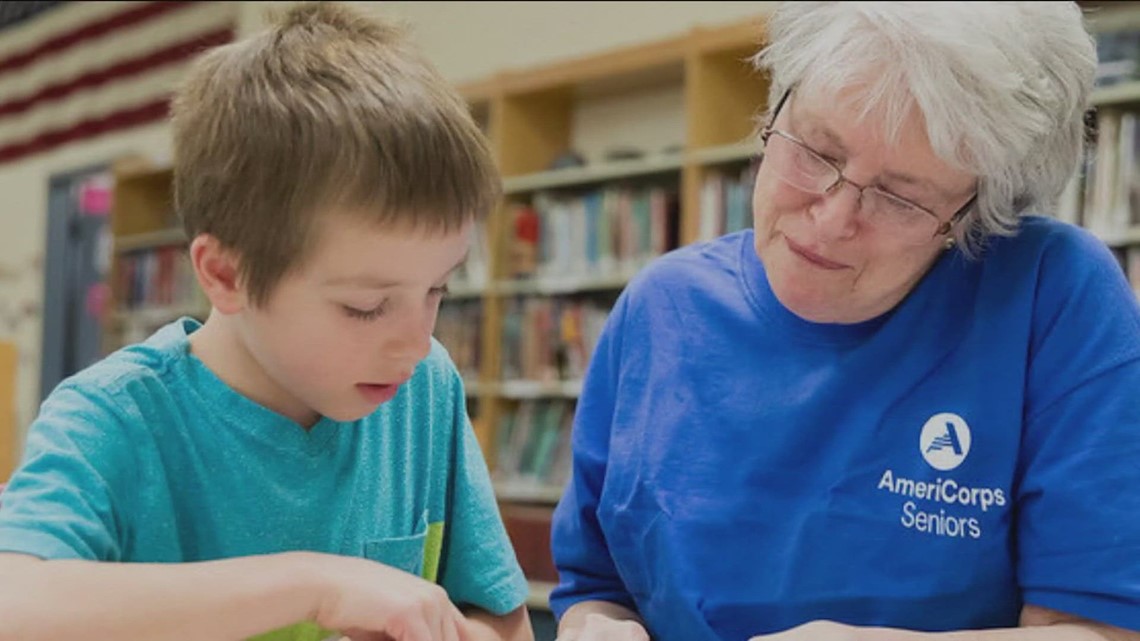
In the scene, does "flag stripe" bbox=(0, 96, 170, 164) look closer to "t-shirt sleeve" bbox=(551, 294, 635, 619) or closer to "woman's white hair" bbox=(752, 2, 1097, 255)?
"t-shirt sleeve" bbox=(551, 294, 635, 619)

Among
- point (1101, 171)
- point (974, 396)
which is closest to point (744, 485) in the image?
point (974, 396)

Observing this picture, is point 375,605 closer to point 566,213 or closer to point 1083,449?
point 1083,449

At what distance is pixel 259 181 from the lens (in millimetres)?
938

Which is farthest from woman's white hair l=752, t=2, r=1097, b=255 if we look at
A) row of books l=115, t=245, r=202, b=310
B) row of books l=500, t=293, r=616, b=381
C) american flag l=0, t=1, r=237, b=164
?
row of books l=115, t=245, r=202, b=310

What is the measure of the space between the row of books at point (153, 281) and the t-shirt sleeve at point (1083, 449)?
5.37 metres

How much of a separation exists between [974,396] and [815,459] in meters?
0.14

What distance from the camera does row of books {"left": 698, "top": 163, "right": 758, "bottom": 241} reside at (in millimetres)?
3961

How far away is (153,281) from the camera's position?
6402 millimetres

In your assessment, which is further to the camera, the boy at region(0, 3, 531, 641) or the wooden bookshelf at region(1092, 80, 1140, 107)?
the wooden bookshelf at region(1092, 80, 1140, 107)

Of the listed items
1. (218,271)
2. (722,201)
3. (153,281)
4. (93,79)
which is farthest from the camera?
(93,79)

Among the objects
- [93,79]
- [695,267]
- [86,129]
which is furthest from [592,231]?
[86,129]

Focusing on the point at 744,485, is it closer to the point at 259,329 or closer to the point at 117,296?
the point at 259,329

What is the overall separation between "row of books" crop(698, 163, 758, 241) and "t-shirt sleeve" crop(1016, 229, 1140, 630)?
2.85 meters

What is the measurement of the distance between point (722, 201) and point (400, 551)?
305 centimetres
